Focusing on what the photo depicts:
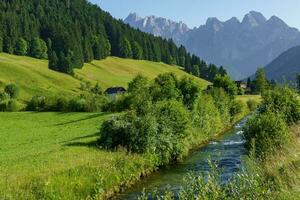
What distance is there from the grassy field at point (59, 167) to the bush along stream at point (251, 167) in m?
2.08

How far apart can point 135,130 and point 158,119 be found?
4.35 meters

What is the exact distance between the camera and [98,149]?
41.7m

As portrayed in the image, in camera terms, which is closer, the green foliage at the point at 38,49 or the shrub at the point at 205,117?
the shrub at the point at 205,117

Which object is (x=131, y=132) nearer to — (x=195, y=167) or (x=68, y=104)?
(x=195, y=167)

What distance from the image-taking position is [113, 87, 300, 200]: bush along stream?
502 inches

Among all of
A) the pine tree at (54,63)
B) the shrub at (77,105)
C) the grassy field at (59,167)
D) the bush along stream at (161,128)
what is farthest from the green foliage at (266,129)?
the pine tree at (54,63)

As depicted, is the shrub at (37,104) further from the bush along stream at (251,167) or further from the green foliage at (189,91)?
the bush along stream at (251,167)

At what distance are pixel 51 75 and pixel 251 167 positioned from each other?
4991 inches

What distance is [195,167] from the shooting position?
41.8m

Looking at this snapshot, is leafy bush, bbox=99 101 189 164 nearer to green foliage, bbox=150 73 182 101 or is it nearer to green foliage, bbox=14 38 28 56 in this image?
green foliage, bbox=150 73 182 101

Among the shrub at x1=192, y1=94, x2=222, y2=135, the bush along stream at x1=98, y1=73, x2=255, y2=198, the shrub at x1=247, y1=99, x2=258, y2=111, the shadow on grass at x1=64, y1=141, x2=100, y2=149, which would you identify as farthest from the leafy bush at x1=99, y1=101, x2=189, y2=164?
the shrub at x1=247, y1=99, x2=258, y2=111

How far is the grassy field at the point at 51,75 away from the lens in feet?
400

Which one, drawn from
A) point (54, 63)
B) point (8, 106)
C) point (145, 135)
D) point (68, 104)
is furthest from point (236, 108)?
point (54, 63)

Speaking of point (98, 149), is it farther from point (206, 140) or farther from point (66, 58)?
point (66, 58)
